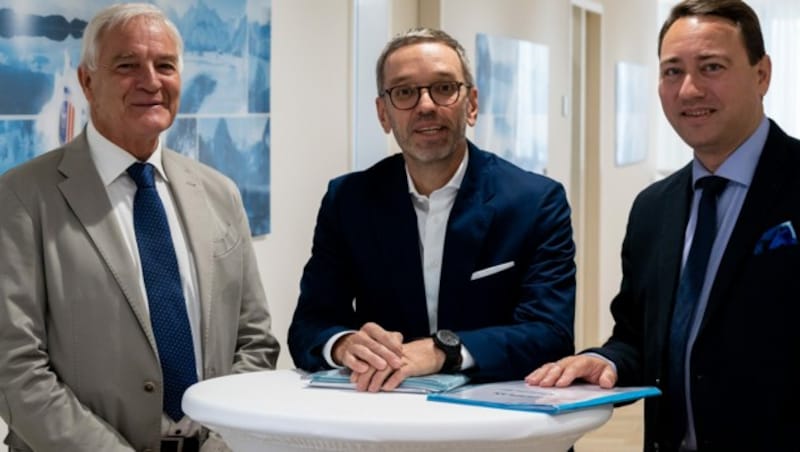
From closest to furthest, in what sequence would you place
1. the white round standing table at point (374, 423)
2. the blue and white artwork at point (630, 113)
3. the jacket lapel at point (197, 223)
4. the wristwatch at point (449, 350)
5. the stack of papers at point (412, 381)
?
the white round standing table at point (374, 423), the stack of papers at point (412, 381), the wristwatch at point (449, 350), the jacket lapel at point (197, 223), the blue and white artwork at point (630, 113)

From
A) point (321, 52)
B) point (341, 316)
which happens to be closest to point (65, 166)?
point (341, 316)

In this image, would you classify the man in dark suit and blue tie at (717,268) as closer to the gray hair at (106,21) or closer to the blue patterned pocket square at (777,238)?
the blue patterned pocket square at (777,238)

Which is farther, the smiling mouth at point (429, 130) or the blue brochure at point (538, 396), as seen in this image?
the smiling mouth at point (429, 130)

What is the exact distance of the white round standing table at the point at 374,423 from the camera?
2.23 metres

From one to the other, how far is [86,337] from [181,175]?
0.48m

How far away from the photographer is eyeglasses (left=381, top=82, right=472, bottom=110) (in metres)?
2.87

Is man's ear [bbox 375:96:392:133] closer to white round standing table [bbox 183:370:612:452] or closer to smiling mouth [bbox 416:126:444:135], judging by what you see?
smiling mouth [bbox 416:126:444:135]

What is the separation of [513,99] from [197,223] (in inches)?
212

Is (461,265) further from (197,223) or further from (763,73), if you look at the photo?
(763,73)

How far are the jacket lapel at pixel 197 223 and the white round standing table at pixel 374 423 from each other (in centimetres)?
53

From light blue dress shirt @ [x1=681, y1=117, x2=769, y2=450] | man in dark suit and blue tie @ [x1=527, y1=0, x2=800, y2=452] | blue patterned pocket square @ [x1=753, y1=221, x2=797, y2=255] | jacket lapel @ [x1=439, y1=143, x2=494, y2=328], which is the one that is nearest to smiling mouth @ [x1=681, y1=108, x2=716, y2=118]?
man in dark suit and blue tie @ [x1=527, y1=0, x2=800, y2=452]

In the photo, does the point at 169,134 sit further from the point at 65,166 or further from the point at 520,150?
the point at 520,150

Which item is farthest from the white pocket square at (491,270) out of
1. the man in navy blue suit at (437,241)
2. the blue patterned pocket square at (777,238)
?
the blue patterned pocket square at (777,238)

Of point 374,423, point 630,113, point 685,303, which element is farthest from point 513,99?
point 374,423
